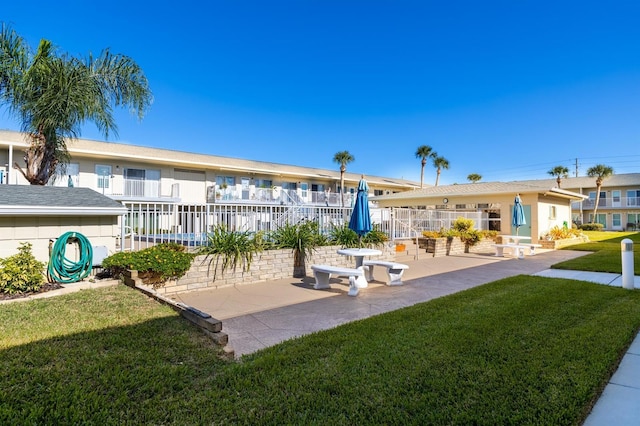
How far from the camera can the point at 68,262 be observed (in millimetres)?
7320

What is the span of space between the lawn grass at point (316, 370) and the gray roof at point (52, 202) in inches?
91.7

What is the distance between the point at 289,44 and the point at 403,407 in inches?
713

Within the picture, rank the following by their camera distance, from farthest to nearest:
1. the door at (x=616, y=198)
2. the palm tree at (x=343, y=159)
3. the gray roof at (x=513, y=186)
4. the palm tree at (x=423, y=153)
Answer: the palm tree at (x=423, y=153) → the door at (x=616, y=198) → the palm tree at (x=343, y=159) → the gray roof at (x=513, y=186)

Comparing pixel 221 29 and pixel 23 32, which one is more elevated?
→ pixel 221 29

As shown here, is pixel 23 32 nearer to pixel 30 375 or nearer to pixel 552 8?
pixel 30 375

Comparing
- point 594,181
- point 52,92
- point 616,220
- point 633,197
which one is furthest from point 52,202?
point 616,220

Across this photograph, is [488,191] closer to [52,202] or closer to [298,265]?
Result: [298,265]

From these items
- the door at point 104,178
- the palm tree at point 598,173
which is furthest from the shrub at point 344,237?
the palm tree at point 598,173

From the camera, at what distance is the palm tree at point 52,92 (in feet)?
34.3

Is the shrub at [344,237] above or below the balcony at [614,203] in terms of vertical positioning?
below

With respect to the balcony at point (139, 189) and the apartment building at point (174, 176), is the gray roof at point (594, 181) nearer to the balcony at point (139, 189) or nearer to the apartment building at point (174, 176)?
the apartment building at point (174, 176)

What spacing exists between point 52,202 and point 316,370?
23.8 ft

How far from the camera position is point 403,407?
2.84 meters

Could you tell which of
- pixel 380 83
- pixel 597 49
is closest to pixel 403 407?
pixel 597 49
